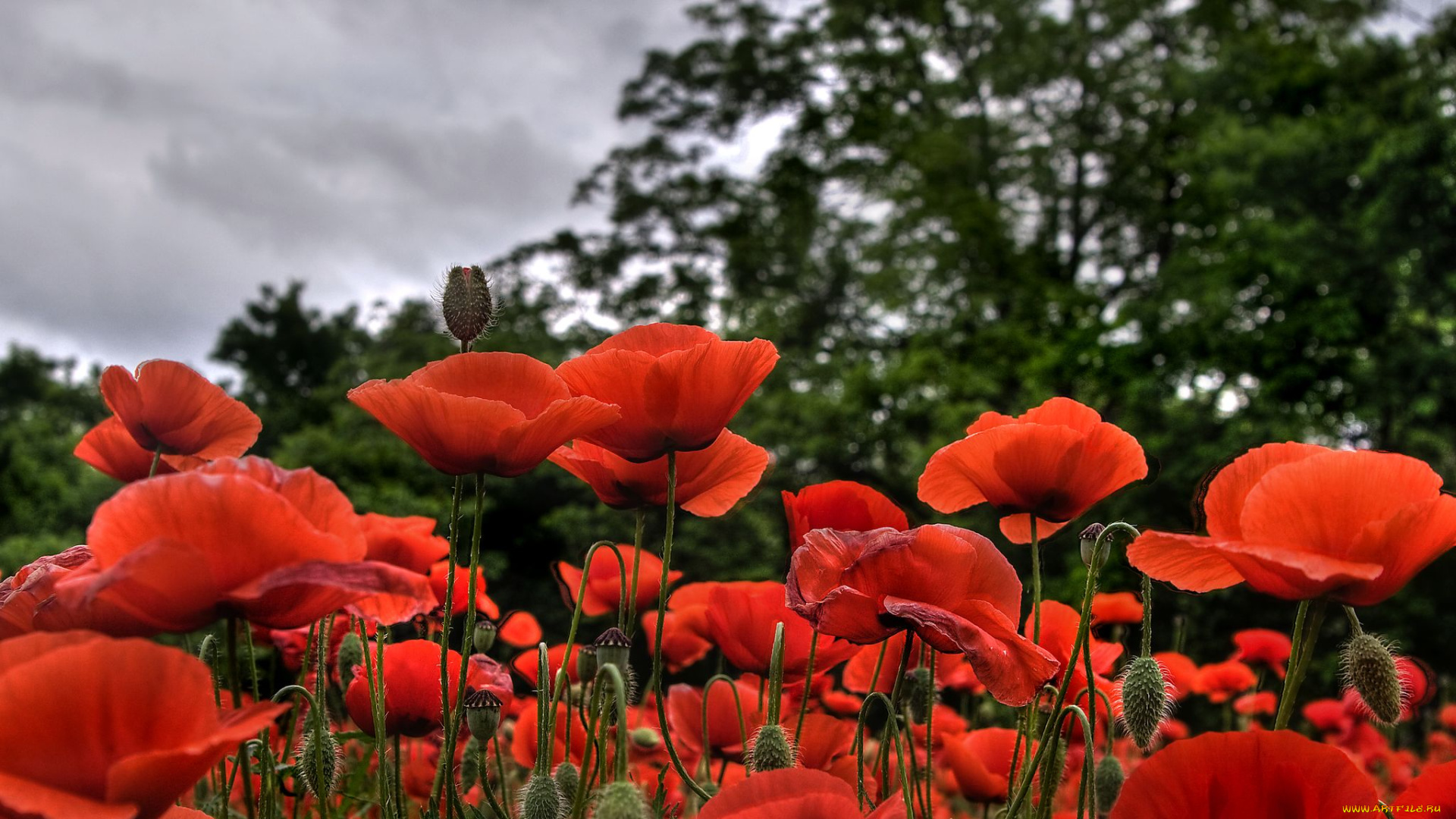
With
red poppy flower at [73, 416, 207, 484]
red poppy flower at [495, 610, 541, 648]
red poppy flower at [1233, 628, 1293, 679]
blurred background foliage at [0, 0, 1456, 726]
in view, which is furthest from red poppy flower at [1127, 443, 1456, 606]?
blurred background foliage at [0, 0, 1456, 726]

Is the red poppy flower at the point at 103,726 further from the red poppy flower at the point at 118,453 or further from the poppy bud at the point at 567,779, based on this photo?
the red poppy flower at the point at 118,453

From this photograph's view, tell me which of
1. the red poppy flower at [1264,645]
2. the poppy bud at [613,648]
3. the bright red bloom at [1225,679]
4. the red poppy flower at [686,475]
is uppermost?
the red poppy flower at [686,475]

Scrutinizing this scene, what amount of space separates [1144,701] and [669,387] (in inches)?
17.8

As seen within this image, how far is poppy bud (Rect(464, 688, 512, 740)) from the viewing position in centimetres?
87

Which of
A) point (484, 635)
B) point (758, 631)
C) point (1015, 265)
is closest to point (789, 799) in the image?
point (758, 631)

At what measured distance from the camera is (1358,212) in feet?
26.6

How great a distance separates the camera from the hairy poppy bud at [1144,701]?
0.78m

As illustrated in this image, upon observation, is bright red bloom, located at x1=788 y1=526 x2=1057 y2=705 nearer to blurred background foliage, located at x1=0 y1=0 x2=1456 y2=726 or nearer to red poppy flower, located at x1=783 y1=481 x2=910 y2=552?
red poppy flower, located at x1=783 y1=481 x2=910 y2=552

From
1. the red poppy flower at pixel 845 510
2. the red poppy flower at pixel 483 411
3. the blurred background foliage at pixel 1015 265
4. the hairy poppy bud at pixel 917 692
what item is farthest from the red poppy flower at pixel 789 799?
the blurred background foliage at pixel 1015 265

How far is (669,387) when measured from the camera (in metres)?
0.76

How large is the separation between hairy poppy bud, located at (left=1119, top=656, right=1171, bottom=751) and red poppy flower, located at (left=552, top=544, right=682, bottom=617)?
564mm

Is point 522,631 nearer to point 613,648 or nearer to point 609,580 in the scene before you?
point 609,580

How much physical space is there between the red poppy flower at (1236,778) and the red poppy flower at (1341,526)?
10 cm

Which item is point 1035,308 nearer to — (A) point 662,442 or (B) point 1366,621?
(B) point 1366,621
